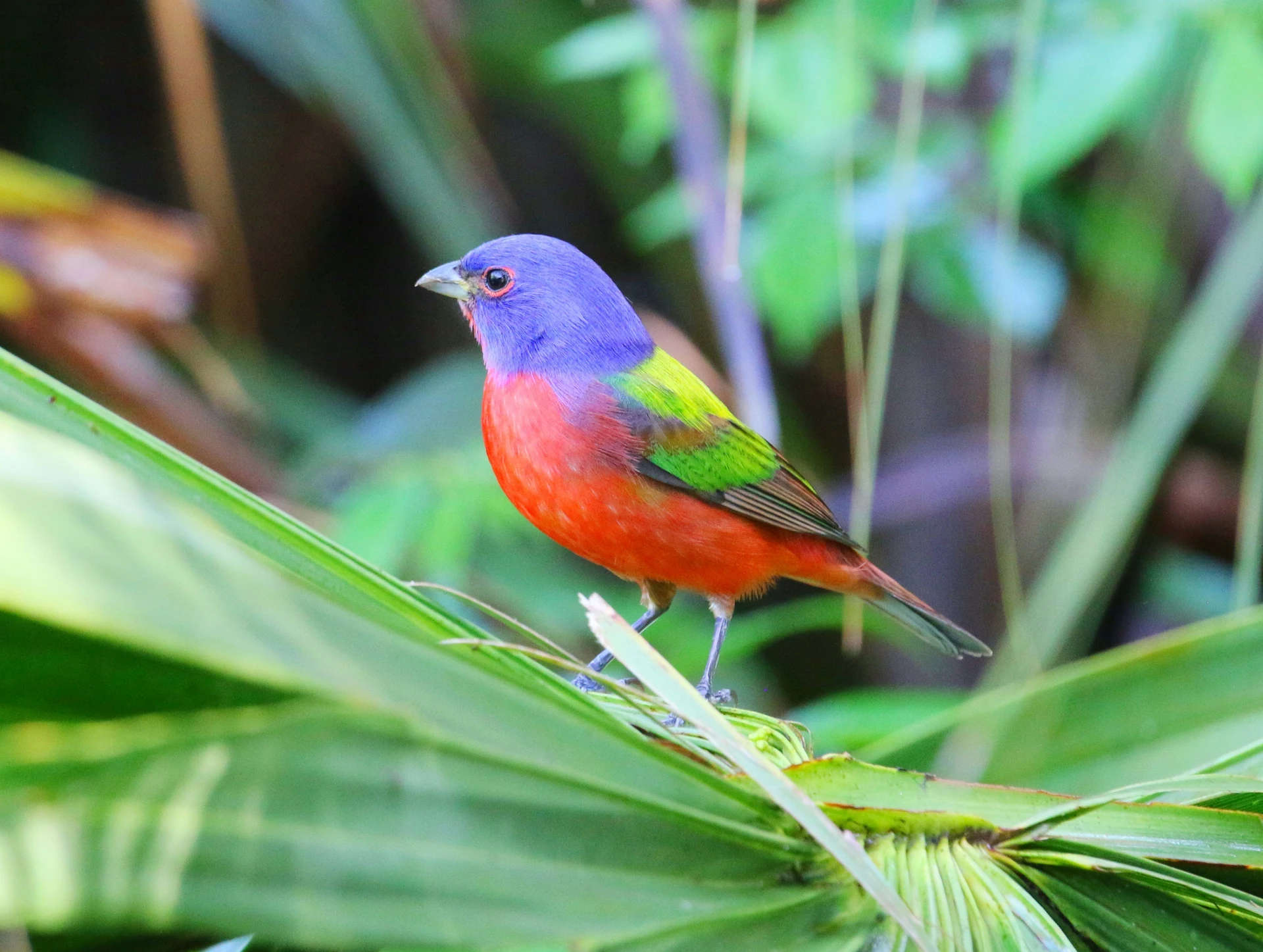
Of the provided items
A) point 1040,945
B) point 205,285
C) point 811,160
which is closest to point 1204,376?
point 811,160

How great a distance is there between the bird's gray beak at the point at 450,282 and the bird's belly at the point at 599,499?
424 mm

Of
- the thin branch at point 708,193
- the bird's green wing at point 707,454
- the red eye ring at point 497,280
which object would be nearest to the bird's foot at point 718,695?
the bird's green wing at point 707,454

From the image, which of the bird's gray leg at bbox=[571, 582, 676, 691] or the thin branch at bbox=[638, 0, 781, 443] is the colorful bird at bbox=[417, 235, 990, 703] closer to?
the bird's gray leg at bbox=[571, 582, 676, 691]

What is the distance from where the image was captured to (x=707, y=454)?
9.05ft

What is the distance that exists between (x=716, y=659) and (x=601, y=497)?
1.64ft

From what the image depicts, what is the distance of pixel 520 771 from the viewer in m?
1.07

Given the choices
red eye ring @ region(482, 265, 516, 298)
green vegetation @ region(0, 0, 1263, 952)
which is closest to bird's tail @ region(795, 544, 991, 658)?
green vegetation @ region(0, 0, 1263, 952)

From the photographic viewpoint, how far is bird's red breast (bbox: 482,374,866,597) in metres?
2.51

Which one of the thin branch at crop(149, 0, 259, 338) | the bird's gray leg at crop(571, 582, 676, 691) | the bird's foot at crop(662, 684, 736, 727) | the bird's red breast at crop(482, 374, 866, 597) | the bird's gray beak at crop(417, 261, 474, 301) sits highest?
the thin branch at crop(149, 0, 259, 338)

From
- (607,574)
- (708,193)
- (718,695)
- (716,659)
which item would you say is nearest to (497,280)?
(708,193)

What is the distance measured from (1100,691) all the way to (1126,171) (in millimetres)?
3359

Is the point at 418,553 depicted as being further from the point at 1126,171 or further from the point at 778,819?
the point at 1126,171

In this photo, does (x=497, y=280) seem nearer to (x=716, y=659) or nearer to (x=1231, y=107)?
(x=716, y=659)

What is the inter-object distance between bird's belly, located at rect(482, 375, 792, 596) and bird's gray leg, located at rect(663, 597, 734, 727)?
49 millimetres
